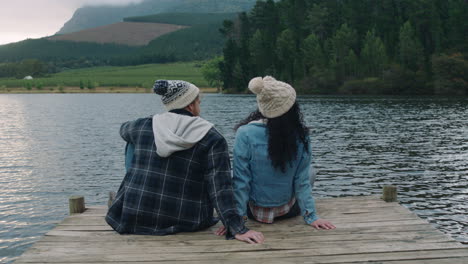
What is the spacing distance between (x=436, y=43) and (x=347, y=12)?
2176 centimetres

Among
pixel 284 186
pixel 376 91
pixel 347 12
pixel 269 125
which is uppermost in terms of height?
pixel 347 12

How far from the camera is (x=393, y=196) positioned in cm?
653

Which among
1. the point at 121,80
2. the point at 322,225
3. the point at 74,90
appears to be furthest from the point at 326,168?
the point at 121,80

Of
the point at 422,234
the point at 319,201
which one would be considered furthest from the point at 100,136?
the point at 422,234

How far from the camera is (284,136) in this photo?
481 centimetres

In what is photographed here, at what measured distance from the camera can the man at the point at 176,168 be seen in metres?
4.43

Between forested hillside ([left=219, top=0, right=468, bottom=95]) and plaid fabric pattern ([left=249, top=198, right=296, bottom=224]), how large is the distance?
246 feet

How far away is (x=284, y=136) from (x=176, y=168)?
1.16m

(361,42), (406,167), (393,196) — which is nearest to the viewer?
(393,196)

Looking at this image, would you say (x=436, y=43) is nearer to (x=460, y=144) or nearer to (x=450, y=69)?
(x=450, y=69)

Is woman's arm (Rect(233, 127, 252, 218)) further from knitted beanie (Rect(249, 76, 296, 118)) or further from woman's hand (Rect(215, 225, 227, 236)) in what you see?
knitted beanie (Rect(249, 76, 296, 118))

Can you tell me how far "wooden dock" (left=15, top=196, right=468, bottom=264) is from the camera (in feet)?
13.9

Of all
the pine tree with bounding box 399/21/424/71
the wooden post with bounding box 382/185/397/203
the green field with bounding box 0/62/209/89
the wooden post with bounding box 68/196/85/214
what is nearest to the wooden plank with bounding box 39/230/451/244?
the wooden post with bounding box 68/196/85/214

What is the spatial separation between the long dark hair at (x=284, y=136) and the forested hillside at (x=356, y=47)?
2967 inches
